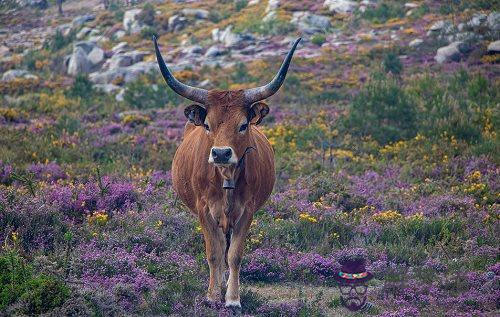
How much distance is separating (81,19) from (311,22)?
18.5m

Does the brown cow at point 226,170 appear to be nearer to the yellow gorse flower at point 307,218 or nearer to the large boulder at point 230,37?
the yellow gorse flower at point 307,218

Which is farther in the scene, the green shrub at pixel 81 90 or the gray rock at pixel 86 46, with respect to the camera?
the gray rock at pixel 86 46

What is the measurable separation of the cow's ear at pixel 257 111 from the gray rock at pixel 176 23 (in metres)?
39.5

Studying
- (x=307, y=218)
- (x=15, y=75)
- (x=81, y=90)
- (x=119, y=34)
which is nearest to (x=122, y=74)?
(x=81, y=90)

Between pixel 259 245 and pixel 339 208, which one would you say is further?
pixel 339 208

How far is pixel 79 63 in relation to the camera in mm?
38938

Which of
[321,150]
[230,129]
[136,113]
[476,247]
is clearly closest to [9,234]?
[230,129]

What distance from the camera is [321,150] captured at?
1898 centimetres

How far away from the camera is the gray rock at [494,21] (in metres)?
33.2

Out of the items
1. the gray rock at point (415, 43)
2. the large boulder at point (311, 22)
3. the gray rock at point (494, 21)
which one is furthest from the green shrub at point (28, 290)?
the large boulder at point (311, 22)

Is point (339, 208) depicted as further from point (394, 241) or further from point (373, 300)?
point (373, 300)

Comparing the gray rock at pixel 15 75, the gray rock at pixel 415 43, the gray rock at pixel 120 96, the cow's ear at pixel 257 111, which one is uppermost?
the cow's ear at pixel 257 111

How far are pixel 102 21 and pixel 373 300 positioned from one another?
46182mm

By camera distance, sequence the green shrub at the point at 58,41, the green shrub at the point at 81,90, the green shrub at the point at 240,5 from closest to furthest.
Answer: the green shrub at the point at 81,90 → the green shrub at the point at 58,41 → the green shrub at the point at 240,5
